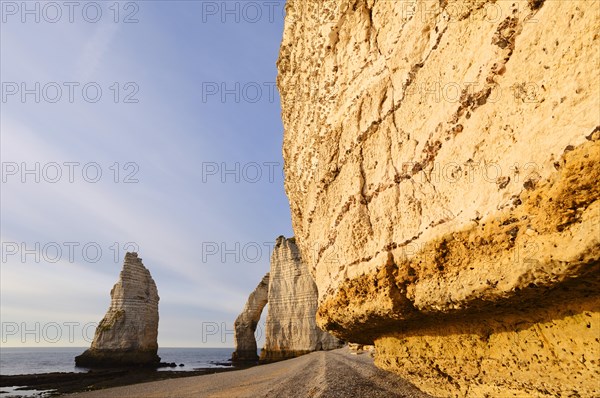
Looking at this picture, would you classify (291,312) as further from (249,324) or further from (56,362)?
(56,362)

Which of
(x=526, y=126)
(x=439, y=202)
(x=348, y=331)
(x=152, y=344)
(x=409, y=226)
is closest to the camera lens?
(x=526, y=126)

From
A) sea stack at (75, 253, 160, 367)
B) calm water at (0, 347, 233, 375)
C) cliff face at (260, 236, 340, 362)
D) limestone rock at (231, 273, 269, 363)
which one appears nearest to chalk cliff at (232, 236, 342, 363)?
cliff face at (260, 236, 340, 362)

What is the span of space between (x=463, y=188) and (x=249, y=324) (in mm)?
34355

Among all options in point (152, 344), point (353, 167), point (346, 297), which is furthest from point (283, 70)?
point (152, 344)

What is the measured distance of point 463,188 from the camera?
7.27 feet

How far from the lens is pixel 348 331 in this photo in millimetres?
3963

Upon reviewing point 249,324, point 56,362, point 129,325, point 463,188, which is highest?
point 463,188

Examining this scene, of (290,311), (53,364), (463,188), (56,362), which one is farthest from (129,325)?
(463,188)

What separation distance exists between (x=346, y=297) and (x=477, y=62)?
2.30 m

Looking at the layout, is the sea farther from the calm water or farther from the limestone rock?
the limestone rock

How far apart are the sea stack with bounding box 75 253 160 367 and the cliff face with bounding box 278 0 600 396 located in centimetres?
2993

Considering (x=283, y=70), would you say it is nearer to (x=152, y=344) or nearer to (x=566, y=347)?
(x=566, y=347)

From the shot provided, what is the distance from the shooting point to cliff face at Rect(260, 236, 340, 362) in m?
27.1

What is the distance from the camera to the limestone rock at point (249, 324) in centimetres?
3322
